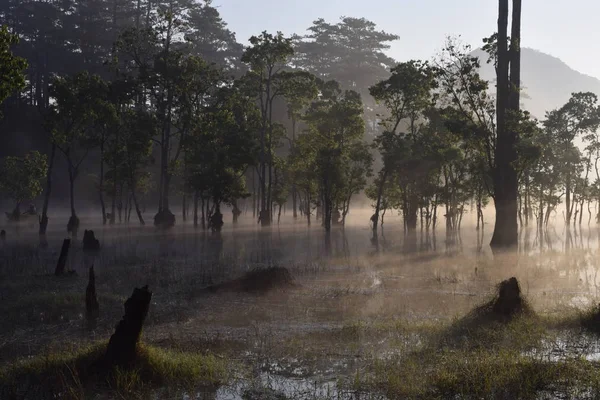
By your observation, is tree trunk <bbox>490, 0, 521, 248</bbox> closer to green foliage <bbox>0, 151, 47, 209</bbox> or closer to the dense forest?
the dense forest

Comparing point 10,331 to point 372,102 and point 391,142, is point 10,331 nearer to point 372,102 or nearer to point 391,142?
point 391,142

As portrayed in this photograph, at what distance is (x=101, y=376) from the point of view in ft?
33.1

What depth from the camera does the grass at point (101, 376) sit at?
9547 millimetres

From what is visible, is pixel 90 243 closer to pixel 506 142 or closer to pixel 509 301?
pixel 506 142

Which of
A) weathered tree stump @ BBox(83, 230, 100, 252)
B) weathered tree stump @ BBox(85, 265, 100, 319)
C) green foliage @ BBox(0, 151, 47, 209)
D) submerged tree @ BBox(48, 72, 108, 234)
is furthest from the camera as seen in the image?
green foliage @ BBox(0, 151, 47, 209)

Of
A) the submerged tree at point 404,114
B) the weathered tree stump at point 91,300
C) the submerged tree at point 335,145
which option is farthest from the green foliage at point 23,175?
the weathered tree stump at point 91,300

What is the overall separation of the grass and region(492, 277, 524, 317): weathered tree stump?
7302mm

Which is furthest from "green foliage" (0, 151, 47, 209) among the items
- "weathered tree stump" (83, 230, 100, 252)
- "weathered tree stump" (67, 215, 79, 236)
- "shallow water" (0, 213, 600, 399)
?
"weathered tree stump" (83, 230, 100, 252)

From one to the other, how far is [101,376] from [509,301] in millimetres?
9682

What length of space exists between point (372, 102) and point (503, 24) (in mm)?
85310

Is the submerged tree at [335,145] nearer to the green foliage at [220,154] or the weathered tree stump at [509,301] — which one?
the green foliage at [220,154]

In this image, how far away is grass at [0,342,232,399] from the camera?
9.55 meters

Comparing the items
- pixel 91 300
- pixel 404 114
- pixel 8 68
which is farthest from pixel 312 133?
pixel 91 300

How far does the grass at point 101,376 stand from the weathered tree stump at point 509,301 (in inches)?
287
